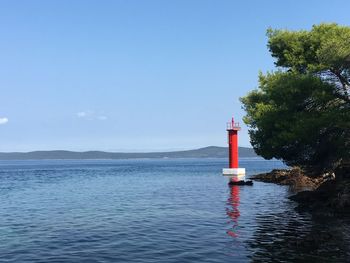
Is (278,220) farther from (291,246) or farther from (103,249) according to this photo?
(103,249)

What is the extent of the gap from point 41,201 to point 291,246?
107 ft

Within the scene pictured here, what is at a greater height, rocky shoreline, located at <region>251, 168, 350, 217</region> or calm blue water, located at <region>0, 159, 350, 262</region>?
rocky shoreline, located at <region>251, 168, 350, 217</region>

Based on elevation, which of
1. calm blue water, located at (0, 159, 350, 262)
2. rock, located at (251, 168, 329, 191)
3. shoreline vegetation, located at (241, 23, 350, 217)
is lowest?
calm blue water, located at (0, 159, 350, 262)

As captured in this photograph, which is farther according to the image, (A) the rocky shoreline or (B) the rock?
(B) the rock

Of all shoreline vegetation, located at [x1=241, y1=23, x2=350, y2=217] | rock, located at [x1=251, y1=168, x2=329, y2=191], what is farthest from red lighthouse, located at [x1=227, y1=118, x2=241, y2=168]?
shoreline vegetation, located at [x1=241, y1=23, x2=350, y2=217]

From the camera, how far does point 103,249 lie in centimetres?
2291

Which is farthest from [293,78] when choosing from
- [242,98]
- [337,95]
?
[242,98]

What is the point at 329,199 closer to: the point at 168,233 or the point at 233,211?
the point at 233,211

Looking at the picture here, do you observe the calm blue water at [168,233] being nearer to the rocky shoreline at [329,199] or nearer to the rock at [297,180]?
the rocky shoreline at [329,199]

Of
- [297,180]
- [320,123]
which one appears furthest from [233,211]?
[297,180]

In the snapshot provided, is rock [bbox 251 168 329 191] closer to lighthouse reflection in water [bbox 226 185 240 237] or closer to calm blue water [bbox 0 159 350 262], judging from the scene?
lighthouse reflection in water [bbox 226 185 240 237]

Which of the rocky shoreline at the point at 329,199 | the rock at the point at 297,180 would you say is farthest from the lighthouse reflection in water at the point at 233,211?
the rock at the point at 297,180

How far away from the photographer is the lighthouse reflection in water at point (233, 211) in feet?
90.8

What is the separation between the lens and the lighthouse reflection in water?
90.8ft
